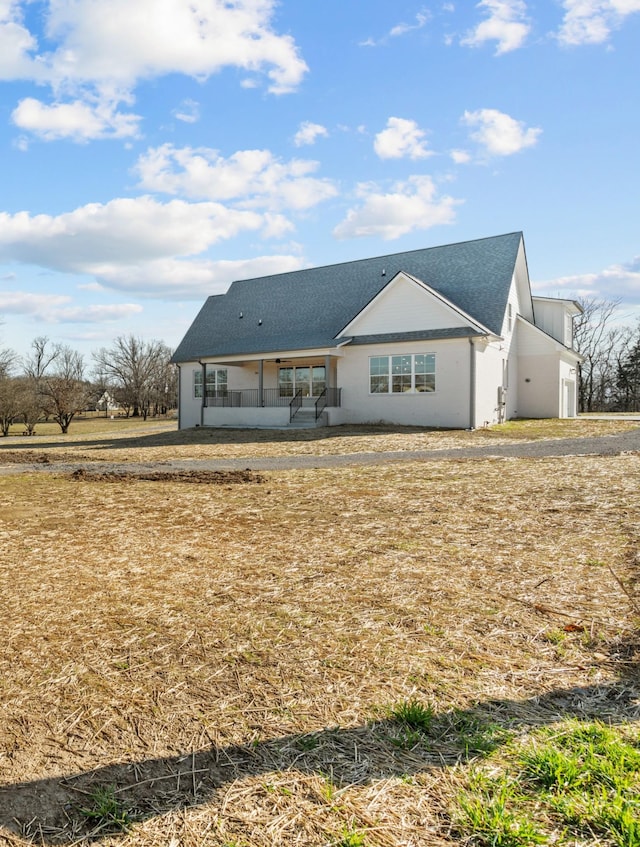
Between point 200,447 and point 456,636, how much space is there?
15.0 m

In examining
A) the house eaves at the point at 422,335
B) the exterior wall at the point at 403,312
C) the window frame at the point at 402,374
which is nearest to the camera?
the house eaves at the point at 422,335

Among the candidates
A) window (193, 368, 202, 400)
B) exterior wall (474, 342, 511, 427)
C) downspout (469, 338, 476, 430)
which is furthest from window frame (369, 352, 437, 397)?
window (193, 368, 202, 400)

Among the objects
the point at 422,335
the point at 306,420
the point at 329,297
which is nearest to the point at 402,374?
the point at 422,335

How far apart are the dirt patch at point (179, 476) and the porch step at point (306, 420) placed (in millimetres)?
11762

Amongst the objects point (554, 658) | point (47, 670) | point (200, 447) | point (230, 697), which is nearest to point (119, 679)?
point (47, 670)

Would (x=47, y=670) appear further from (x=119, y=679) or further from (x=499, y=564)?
(x=499, y=564)

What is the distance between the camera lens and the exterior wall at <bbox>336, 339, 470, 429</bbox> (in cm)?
2109

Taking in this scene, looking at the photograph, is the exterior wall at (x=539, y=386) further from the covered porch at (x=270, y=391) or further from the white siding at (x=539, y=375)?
the covered porch at (x=270, y=391)

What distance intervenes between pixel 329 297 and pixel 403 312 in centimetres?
608

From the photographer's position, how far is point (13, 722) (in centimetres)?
257

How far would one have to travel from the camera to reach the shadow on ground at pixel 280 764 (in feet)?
6.72

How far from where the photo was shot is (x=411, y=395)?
22.2 metres

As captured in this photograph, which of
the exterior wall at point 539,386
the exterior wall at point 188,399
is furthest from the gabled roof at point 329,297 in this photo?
the exterior wall at point 539,386

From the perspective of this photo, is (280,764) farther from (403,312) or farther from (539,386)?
(539,386)
